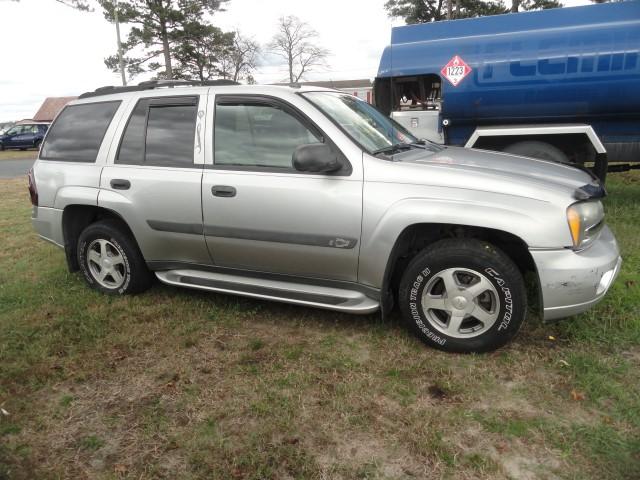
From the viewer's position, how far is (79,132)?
4.26 m

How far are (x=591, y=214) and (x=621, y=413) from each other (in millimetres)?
1160

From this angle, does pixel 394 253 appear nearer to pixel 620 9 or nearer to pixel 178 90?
pixel 178 90

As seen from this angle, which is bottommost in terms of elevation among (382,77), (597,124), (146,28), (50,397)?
(50,397)

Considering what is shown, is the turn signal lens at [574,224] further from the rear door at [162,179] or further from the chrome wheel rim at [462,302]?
the rear door at [162,179]

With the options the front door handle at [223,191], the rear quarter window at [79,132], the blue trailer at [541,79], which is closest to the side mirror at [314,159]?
the front door handle at [223,191]

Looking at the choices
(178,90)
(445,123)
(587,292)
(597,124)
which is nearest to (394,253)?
(587,292)

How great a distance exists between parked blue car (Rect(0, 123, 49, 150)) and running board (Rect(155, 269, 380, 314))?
93.7ft

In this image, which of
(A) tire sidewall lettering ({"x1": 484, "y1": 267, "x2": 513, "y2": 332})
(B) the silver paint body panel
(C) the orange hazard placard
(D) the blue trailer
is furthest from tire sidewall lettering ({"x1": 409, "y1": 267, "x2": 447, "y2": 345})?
(C) the orange hazard placard

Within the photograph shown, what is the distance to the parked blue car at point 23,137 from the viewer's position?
27.8 metres

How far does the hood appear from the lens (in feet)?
9.52

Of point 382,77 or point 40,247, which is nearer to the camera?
point 40,247

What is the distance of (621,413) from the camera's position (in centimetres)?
253

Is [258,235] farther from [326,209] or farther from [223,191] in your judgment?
[326,209]

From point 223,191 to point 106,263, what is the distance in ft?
5.09
